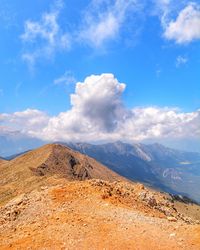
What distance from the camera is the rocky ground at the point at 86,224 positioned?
2359 cm

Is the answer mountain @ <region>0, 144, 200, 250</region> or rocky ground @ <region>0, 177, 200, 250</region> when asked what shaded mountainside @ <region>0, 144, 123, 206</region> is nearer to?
mountain @ <region>0, 144, 200, 250</region>

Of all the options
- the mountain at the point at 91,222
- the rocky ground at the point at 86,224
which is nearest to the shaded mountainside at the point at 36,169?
the mountain at the point at 91,222

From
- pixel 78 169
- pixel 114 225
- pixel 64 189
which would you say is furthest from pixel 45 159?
pixel 114 225

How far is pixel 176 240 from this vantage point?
23797mm

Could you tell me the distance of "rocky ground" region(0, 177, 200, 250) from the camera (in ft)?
77.4

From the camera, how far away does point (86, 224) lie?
26.2 m

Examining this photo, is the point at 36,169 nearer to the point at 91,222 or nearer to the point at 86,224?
the point at 91,222

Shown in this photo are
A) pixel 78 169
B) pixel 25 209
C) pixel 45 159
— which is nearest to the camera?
pixel 25 209

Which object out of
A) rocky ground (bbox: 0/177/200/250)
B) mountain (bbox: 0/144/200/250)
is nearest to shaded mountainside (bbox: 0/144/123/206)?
mountain (bbox: 0/144/200/250)

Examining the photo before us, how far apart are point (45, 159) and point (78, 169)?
2642 cm

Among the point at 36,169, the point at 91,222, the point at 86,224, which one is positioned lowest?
the point at 86,224

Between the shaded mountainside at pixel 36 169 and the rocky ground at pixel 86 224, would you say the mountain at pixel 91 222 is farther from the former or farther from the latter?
the shaded mountainside at pixel 36 169

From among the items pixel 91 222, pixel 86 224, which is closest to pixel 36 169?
pixel 91 222

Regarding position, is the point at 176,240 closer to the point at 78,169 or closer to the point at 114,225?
the point at 114,225
